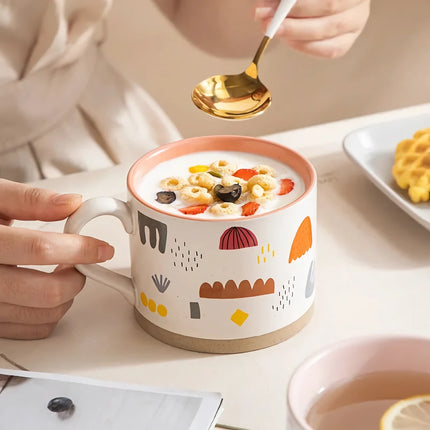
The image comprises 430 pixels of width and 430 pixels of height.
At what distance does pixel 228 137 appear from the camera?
25.1 inches

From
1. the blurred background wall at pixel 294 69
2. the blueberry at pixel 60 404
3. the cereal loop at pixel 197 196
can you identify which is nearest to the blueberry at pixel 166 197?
the cereal loop at pixel 197 196

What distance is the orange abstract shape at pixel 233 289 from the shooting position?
1.75ft

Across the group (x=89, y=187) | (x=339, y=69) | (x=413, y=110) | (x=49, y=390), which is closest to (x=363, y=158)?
(x=413, y=110)

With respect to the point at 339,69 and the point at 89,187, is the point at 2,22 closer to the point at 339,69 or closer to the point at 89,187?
the point at 89,187

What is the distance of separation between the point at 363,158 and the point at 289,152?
0.21 metres

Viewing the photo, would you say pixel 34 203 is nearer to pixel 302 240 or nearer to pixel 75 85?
pixel 302 240

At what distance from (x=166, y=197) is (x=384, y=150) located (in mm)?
330

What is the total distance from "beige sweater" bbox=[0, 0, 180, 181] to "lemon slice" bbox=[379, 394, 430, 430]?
0.63 m

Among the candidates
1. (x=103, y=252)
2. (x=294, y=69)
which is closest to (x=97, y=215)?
(x=103, y=252)

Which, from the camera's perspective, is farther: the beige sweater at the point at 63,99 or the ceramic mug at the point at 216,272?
the beige sweater at the point at 63,99

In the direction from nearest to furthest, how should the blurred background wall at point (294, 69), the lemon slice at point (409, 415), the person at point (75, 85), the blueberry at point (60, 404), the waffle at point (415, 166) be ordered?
the lemon slice at point (409, 415) → the blueberry at point (60, 404) → the waffle at point (415, 166) → the person at point (75, 85) → the blurred background wall at point (294, 69)

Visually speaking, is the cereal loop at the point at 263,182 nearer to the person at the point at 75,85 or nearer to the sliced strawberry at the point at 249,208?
the sliced strawberry at the point at 249,208

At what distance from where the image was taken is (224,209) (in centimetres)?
54

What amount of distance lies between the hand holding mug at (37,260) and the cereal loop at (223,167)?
0.10 meters
